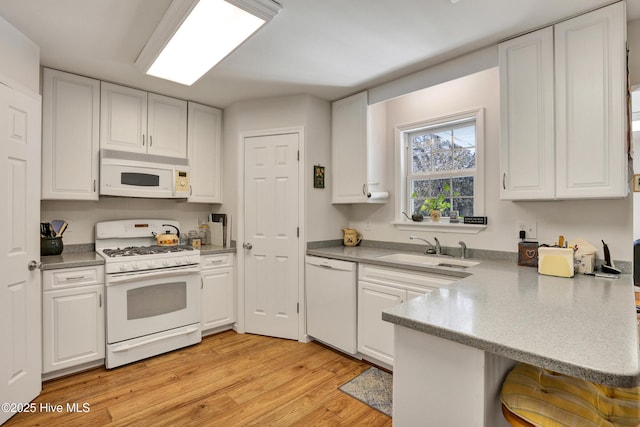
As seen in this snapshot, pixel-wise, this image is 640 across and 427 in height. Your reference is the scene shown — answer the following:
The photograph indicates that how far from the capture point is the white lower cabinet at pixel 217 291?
3.26 m

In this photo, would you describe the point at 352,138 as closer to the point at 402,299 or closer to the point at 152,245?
the point at 402,299

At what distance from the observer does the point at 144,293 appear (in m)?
2.82

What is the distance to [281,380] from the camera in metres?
2.48

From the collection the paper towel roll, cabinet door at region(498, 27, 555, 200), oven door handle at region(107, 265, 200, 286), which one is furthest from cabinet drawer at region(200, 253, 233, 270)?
cabinet door at region(498, 27, 555, 200)

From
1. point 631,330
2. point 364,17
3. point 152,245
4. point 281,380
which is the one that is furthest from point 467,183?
point 152,245

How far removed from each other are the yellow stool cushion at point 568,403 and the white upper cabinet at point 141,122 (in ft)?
11.2

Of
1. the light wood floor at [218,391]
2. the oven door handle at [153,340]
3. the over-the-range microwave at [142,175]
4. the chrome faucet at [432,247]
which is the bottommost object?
the light wood floor at [218,391]

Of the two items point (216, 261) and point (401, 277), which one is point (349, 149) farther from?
point (216, 261)

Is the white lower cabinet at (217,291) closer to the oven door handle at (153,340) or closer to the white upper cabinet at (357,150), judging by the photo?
the oven door handle at (153,340)

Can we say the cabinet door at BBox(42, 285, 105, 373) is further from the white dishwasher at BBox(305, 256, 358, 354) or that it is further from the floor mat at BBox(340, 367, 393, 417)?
the floor mat at BBox(340, 367, 393, 417)

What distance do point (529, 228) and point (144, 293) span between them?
318cm

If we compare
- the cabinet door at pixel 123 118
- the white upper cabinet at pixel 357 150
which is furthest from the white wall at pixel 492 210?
the cabinet door at pixel 123 118

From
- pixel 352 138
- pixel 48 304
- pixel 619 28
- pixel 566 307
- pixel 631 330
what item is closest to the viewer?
pixel 631 330

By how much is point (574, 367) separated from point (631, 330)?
1.44 ft
